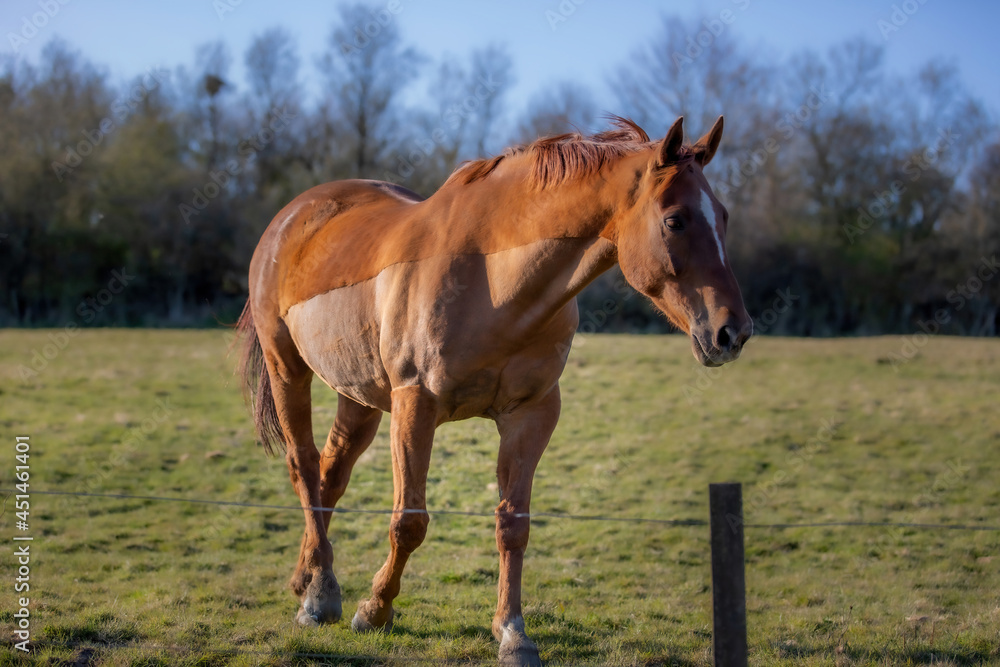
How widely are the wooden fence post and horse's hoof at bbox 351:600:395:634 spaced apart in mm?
2049

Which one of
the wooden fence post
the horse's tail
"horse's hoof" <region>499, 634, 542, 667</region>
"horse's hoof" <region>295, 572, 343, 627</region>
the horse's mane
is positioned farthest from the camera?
the horse's tail

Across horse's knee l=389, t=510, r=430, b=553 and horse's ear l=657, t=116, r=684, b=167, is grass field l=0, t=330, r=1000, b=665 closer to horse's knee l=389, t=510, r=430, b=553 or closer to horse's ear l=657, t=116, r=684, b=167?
horse's knee l=389, t=510, r=430, b=553

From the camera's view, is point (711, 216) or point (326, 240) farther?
point (326, 240)

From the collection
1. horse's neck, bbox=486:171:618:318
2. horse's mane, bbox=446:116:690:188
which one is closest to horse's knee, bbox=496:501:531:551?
horse's neck, bbox=486:171:618:318

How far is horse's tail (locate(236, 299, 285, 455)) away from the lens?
574 cm

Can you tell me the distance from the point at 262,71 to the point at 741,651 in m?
28.8

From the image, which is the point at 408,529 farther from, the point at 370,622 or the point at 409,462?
the point at 370,622

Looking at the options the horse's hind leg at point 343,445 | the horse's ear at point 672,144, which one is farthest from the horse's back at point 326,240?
the horse's ear at point 672,144

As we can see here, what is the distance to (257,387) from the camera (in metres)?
5.96

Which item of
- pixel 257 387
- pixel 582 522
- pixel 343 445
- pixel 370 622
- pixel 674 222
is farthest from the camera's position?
pixel 582 522

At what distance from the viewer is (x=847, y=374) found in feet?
48.5

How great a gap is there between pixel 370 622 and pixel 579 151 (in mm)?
2823

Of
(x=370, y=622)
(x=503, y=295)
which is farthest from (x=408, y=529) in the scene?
(x=503, y=295)

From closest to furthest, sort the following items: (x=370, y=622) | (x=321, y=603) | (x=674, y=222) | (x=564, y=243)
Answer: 1. (x=674, y=222)
2. (x=564, y=243)
3. (x=370, y=622)
4. (x=321, y=603)
